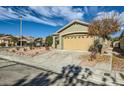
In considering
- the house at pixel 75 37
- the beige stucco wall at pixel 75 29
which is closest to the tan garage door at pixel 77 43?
the house at pixel 75 37

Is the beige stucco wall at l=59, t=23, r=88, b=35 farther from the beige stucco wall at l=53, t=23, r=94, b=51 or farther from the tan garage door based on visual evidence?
the tan garage door

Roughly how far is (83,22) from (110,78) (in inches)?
449

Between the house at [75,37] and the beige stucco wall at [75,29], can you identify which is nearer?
the house at [75,37]

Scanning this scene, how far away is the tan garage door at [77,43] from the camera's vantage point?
62.2ft

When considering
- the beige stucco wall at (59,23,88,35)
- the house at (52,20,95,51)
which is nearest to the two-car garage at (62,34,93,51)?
the house at (52,20,95,51)

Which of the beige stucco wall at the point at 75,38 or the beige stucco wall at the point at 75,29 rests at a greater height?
the beige stucco wall at the point at 75,29

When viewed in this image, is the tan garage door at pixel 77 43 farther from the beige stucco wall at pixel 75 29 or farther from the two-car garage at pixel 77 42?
the beige stucco wall at pixel 75 29

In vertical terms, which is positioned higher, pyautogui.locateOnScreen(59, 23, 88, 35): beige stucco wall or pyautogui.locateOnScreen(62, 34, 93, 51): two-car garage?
pyautogui.locateOnScreen(59, 23, 88, 35): beige stucco wall

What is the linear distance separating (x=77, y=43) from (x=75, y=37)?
859 mm

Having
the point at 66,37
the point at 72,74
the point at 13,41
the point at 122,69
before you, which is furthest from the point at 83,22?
the point at 13,41

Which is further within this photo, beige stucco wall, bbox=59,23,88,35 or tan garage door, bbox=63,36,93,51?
beige stucco wall, bbox=59,23,88,35

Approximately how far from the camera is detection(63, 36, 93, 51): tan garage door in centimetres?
1897

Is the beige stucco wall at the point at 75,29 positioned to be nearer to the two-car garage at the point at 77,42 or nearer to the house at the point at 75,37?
the house at the point at 75,37
